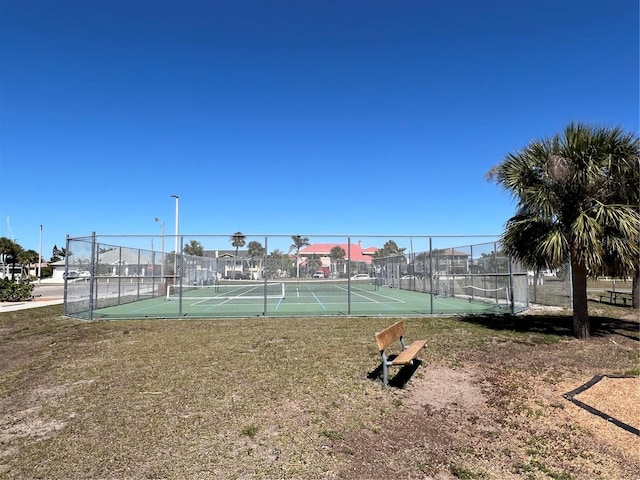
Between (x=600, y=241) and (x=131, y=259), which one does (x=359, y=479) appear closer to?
(x=600, y=241)

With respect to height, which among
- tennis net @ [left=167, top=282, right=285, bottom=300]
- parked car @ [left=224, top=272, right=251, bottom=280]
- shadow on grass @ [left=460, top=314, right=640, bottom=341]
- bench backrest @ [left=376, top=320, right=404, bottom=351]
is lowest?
shadow on grass @ [left=460, top=314, right=640, bottom=341]

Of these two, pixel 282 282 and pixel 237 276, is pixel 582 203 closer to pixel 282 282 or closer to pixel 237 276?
pixel 282 282

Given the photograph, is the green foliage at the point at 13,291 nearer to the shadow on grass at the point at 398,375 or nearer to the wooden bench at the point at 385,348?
the shadow on grass at the point at 398,375

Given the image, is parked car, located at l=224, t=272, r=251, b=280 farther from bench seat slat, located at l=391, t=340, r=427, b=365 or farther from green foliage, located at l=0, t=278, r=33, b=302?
bench seat slat, located at l=391, t=340, r=427, b=365

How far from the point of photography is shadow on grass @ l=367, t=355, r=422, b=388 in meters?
5.81

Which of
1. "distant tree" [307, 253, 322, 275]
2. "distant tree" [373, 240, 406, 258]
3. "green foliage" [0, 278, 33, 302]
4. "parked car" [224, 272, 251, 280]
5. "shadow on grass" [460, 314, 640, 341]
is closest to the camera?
"shadow on grass" [460, 314, 640, 341]

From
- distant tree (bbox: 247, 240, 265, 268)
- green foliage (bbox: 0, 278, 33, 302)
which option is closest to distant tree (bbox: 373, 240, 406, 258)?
distant tree (bbox: 247, 240, 265, 268)

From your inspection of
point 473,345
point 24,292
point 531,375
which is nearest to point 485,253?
point 473,345

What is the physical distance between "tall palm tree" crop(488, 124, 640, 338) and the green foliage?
2273 centimetres

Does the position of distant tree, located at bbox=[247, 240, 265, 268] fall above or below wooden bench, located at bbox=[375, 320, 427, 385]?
above

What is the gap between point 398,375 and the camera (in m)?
6.18

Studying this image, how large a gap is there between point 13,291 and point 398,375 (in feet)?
72.0

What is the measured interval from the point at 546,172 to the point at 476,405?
643 centimetres

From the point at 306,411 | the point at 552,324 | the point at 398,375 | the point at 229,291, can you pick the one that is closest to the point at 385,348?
the point at 398,375
